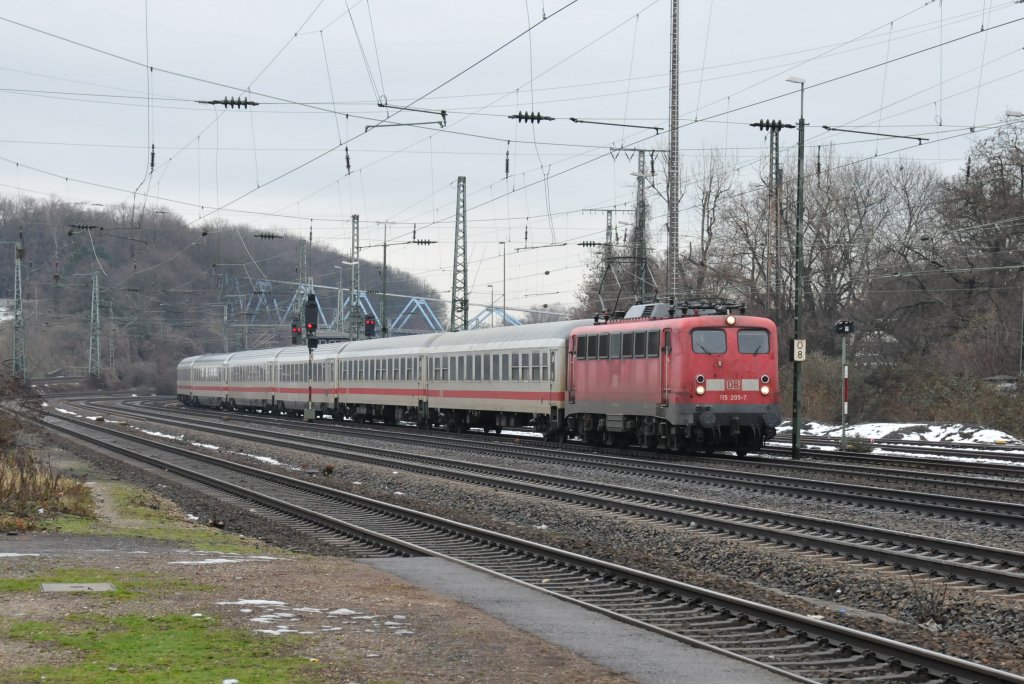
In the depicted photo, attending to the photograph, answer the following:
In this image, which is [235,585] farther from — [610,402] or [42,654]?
[610,402]

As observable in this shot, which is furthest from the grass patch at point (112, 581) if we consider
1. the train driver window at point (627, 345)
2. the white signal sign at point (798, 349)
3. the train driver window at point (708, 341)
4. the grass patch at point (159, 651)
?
the white signal sign at point (798, 349)

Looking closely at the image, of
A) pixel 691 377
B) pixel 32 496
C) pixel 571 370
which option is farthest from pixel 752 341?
pixel 32 496

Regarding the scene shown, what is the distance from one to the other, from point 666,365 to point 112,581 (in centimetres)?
1832

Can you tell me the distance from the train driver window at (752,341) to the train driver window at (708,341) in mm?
517

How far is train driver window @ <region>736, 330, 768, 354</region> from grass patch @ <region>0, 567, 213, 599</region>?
1879cm

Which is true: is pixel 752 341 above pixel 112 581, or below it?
above

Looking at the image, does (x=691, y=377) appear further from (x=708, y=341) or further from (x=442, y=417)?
(x=442, y=417)

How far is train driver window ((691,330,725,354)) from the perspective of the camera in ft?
91.5

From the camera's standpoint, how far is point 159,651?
27.3ft

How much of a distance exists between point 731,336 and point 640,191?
20437 mm

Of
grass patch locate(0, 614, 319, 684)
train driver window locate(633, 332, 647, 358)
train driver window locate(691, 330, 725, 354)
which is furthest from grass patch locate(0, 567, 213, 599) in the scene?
train driver window locate(633, 332, 647, 358)

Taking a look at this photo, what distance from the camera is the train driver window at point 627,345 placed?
98.1 feet

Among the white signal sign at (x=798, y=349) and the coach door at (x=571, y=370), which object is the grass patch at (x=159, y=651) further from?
the coach door at (x=571, y=370)

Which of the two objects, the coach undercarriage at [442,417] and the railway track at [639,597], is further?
the coach undercarriage at [442,417]
